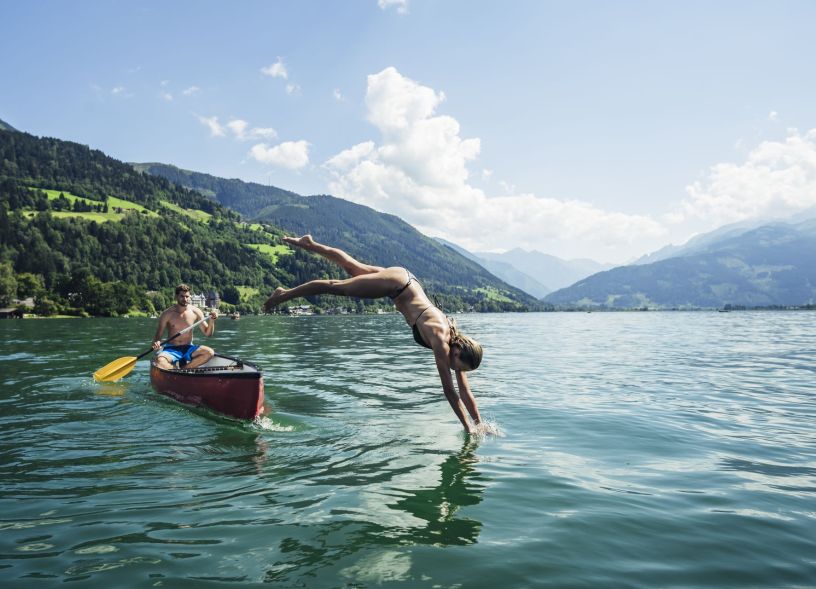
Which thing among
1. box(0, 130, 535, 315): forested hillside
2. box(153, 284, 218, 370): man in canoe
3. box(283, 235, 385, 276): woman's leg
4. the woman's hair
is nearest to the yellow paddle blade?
box(153, 284, 218, 370): man in canoe

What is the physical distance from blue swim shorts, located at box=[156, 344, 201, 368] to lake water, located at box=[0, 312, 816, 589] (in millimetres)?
1654

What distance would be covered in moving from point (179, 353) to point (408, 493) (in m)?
12.1

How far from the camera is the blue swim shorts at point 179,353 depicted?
16.2 metres

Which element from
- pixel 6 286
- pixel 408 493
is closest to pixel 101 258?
pixel 6 286

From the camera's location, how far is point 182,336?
1667 cm

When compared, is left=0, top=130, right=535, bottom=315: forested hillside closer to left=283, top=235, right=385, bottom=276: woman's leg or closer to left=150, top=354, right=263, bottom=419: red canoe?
left=150, top=354, right=263, bottom=419: red canoe

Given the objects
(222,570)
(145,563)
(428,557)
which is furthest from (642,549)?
(145,563)

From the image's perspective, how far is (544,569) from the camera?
5.02 meters

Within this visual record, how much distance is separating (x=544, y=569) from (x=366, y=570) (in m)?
1.76

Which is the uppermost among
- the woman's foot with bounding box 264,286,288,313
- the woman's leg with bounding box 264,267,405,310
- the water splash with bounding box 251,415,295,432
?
the woman's leg with bounding box 264,267,405,310

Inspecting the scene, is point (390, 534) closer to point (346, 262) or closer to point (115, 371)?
point (346, 262)

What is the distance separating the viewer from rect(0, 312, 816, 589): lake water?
500 cm

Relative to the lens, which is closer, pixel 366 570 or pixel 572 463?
pixel 366 570

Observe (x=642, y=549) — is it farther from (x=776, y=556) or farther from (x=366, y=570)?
(x=366, y=570)
